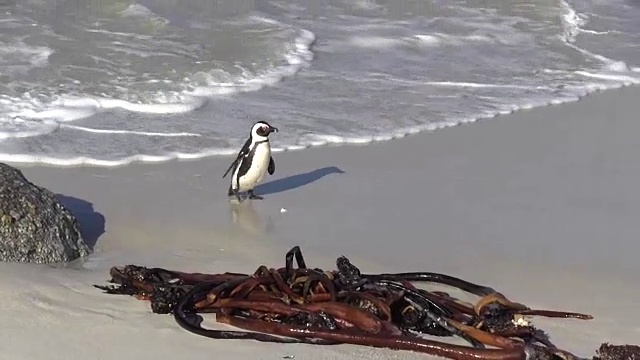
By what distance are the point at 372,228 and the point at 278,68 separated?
5.10 metres

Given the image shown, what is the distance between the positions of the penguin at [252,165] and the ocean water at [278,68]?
92 cm

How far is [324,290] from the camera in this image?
4773 millimetres

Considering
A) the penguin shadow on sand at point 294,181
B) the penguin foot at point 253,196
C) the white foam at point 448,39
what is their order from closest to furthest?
the penguin foot at point 253,196, the penguin shadow on sand at point 294,181, the white foam at point 448,39

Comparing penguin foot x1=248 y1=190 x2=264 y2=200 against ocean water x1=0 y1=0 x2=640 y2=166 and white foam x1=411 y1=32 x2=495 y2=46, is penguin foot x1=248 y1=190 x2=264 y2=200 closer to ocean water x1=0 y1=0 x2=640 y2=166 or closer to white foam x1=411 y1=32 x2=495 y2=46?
ocean water x1=0 y1=0 x2=640 y2=166

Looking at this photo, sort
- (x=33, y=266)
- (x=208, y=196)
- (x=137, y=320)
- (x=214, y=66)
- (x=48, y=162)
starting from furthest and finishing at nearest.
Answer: (x=214, y=66) → (x=48, y=162) → (x=208, y=196) → (x=33, y=266) → (x=137, y=320)

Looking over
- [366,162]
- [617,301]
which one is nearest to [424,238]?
[617,301]

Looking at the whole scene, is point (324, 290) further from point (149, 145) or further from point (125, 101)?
point (125, 101)

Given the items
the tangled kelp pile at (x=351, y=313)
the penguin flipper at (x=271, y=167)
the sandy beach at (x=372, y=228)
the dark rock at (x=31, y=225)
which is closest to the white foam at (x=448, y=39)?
the sandy beach at (x=372, y=228)

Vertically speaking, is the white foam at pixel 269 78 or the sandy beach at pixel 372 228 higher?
the sandy beach at pixel 372 228

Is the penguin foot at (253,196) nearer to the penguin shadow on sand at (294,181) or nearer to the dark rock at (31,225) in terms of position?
the penguin shadow on sand at (294,181)

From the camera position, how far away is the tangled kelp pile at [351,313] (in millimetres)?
4426

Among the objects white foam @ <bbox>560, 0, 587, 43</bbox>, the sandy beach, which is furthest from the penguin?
white foam @ <bbox>560, 0, 587, 43</bbox>

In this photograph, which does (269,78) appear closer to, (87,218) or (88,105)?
(88,105)

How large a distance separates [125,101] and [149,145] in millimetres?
1573
